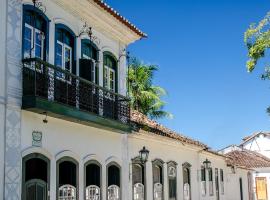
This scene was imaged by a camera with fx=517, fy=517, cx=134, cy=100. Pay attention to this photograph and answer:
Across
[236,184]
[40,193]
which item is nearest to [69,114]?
[40,193]

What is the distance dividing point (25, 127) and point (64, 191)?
2279 mm

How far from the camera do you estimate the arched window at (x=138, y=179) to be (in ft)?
55.0

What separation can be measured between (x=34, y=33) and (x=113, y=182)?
5.49m

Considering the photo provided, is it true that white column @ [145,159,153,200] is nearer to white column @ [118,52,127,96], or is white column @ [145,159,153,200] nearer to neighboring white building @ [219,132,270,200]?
white column @ [118,52,127,96]

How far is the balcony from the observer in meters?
10.9

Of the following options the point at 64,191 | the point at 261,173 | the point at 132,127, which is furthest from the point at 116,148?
the point at 261,173

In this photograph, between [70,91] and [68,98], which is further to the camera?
[70,91]

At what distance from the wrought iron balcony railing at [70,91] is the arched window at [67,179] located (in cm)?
138

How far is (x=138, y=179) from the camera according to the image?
56.4 ft

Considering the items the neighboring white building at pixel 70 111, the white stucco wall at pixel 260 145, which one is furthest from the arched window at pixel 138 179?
the white stucco wall at pixel 260 145

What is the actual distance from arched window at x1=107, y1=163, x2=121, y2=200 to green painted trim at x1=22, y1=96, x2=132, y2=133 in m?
1.20

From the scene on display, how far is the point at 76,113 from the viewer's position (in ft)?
39.7

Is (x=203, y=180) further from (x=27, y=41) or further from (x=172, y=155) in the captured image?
(x=27, y=41)

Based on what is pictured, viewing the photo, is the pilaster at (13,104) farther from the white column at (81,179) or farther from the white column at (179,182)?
the white column at (179,182)
